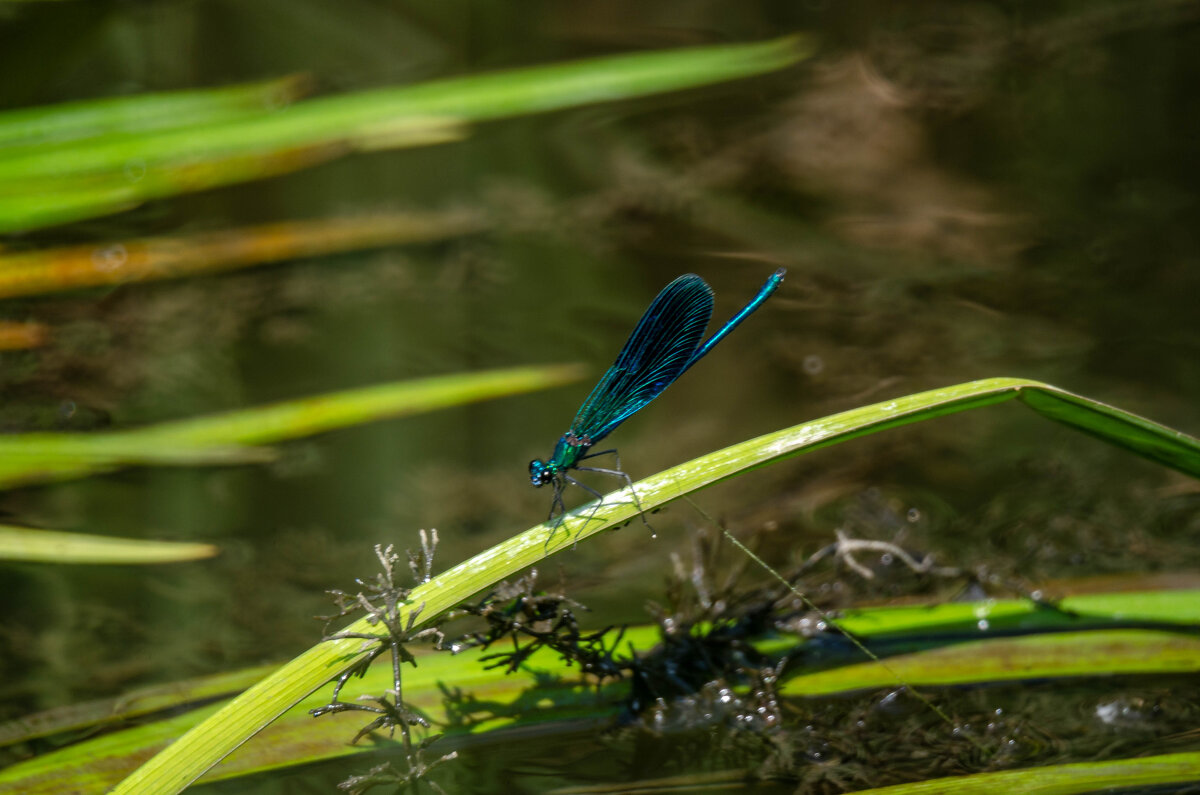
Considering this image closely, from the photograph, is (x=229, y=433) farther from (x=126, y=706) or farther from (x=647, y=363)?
(x=647, y=363)

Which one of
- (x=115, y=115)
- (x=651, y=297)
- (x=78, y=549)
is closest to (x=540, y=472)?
(x=78, y=549)

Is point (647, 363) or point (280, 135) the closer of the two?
point (647, 363)

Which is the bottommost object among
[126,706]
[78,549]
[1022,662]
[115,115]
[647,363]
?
[1022,662]

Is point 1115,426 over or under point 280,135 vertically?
under

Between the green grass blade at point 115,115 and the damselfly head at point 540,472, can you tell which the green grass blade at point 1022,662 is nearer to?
the damselfly head at point 540,472

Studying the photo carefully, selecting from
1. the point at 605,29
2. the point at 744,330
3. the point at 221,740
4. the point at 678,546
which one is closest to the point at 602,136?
the point at 605,29

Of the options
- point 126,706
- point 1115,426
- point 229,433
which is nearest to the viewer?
point 1115,426

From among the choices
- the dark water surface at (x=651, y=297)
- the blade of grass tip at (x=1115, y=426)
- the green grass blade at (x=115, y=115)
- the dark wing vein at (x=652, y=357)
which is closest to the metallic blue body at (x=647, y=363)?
the dark wing vein at (x=652, y=357)
